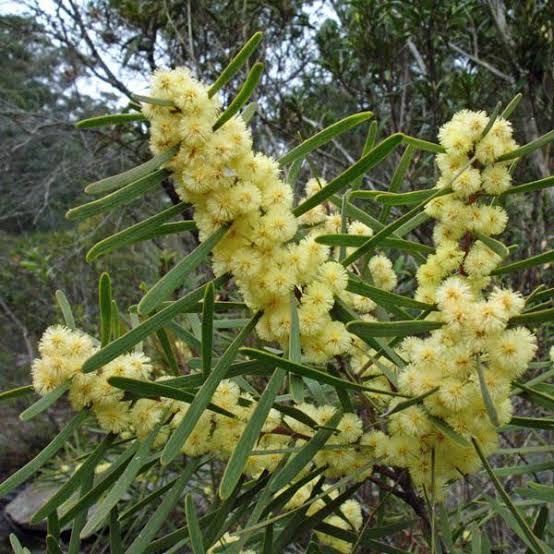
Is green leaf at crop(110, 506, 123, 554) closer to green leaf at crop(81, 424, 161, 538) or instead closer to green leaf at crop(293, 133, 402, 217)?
green leaf at crop(81, 424, 161, 538)

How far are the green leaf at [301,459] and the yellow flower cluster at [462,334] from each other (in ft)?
0.25

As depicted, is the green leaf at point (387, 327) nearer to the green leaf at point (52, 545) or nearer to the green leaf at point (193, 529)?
the green leaf at point (193, 529)

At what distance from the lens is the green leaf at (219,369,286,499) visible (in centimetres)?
50

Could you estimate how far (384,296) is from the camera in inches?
23.2

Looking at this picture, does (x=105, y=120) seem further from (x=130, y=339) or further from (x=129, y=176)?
(x=130, y=339)

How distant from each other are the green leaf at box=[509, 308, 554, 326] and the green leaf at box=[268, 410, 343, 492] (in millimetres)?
215

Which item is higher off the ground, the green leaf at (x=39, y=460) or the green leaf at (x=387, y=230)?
the green leaf at (x=387, y=230)

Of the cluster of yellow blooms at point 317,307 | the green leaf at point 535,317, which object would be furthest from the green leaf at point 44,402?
the green leaf at point 535,317

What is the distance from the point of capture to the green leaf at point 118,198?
0.50 metres

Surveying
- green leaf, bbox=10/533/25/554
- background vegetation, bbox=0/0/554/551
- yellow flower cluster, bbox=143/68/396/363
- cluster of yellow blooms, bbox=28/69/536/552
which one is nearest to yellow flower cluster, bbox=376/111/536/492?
cluster of yellow blooms, bbox=28/69/536/552

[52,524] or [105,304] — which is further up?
[105,304]

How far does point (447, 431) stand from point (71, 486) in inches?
15.1

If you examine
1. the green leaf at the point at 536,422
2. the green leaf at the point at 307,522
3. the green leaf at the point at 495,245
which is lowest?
the green leaf at the point at 307,522

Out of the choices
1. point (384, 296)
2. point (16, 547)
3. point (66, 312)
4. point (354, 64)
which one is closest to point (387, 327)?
point (384, 296)
